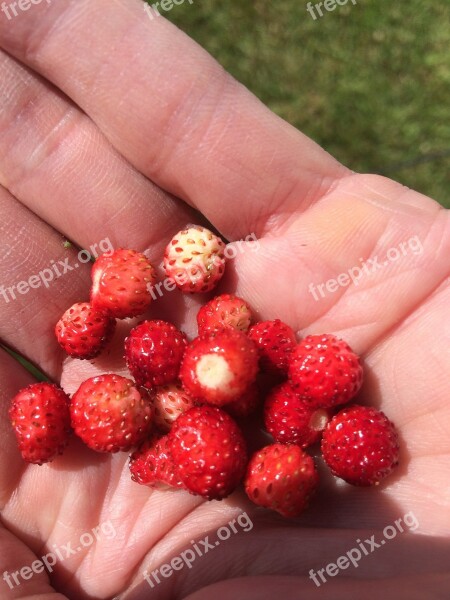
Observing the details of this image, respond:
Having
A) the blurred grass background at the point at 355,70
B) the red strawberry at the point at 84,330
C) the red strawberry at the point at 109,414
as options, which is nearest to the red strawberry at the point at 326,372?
the red strawberry at the point at 109,414

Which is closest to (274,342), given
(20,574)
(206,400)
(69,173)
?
(206,400)

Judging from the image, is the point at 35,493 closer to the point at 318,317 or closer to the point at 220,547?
the point at 220,547

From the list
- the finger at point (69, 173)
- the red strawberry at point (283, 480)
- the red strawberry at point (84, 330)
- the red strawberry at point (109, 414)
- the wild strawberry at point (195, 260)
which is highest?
the finger at point (69, 173)

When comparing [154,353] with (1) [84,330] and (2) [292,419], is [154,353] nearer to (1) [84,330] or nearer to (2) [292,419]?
(1) [84,330]

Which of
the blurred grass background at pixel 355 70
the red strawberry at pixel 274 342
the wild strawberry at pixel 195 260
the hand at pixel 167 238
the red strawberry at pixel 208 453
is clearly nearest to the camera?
the red strawberry at pixel 208 453

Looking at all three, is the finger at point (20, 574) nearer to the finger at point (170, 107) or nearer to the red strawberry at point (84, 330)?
the red strawberry at point (84, 330)

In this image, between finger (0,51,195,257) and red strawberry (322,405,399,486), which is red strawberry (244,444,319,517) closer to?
red strawberry (322,405,399,486)
